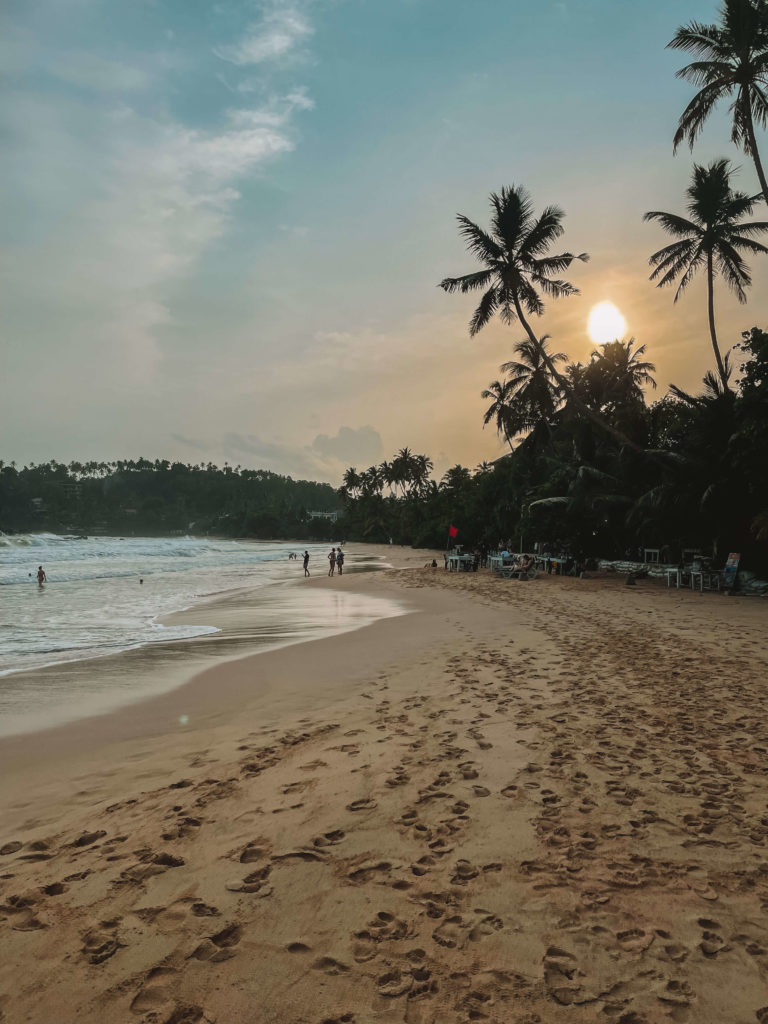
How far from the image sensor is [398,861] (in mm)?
3131

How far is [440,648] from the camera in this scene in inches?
376

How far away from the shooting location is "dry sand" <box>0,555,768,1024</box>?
2271mm

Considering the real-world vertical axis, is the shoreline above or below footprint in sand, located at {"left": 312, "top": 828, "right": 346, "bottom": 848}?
below

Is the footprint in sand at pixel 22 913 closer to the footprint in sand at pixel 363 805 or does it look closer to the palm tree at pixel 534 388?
the footprint in sand at pixel 363 805

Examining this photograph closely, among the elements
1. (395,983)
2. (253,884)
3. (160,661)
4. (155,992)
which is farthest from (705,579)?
(155,992)

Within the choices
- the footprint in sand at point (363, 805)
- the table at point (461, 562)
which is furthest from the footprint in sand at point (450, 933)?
the table at point (461, 562)

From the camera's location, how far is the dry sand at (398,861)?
227 cm

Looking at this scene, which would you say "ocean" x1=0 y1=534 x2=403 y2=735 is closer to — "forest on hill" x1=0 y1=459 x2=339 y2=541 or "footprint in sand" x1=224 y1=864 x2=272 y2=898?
"footprint in sand" x1=224 y1=864 x2=272 y2=898

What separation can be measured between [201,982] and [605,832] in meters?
2.30

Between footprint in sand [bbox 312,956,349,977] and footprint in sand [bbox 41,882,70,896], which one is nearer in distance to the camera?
footprint in sand [bbox 312,956,349,977]

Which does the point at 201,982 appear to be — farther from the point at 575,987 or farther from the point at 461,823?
the point at 461,823

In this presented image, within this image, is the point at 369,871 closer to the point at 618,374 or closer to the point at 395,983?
the point at 395,983

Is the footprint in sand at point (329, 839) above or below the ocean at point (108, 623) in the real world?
above

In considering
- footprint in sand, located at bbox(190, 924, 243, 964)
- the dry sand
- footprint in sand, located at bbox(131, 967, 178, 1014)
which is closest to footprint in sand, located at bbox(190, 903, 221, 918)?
the dry sand
